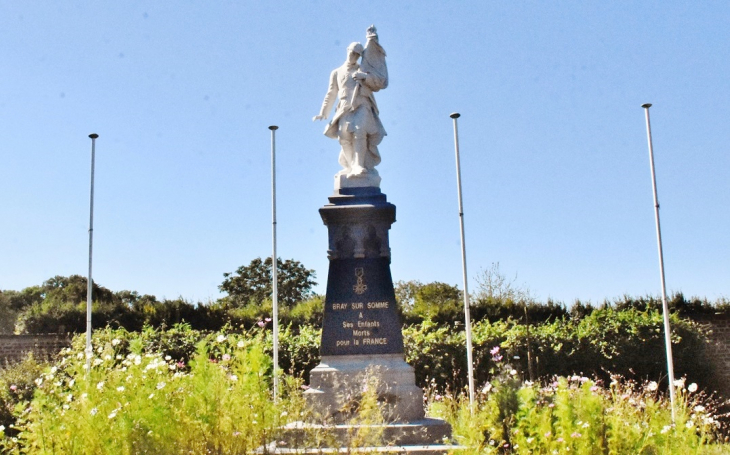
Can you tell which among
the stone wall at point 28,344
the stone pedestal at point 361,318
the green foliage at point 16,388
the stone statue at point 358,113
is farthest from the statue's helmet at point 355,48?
the stone wall at point 28,344

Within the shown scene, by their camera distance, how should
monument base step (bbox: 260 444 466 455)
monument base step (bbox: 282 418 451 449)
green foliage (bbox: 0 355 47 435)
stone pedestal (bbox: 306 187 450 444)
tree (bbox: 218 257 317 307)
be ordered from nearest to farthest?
monument base step (bbox: 260 444 466 455)
monument base step (bbox: 282 418 451 449)
stone pedestal (bbox: 306 187 450 444)
green foliage (bbox: 0 355 47 435)
tree (bbox: 218 257 317 307)

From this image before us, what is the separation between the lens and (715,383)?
1573 cm

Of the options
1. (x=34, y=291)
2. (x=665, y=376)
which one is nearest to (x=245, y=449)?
(x=665, y=376)

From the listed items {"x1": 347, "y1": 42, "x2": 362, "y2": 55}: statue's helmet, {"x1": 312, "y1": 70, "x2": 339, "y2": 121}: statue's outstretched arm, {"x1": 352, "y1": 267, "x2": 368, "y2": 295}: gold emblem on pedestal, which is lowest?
{"x1": 352, "y1": 267, "x2": 368, "y2": 295}: gold emblem on pedestal

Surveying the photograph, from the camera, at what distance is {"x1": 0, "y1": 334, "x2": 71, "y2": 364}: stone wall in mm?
16609

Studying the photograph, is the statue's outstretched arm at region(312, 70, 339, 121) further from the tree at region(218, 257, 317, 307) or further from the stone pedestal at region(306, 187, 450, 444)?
the tree at region(218, 257, 317, 307)

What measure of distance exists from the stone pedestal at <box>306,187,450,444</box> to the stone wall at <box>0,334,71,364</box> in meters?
10.0

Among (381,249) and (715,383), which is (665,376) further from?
(381,249)

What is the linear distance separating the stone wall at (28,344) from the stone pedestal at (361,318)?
1003cm

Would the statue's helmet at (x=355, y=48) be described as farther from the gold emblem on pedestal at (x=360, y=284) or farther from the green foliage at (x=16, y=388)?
the green foliage at (x=16, y=388)

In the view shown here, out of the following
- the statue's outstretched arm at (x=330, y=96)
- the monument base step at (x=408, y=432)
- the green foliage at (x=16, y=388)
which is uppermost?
the statue's outstretched arm at (x=330, y=96)

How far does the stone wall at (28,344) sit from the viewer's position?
654 inches

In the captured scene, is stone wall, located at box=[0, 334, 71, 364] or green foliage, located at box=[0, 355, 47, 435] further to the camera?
stone wall, located at box=[0, 334, 71, 364]

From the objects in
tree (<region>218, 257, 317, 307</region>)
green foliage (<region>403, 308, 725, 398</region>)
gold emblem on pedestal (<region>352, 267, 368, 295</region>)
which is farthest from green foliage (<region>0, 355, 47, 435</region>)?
tree (<region>218, 257, 317, 307</region>)
